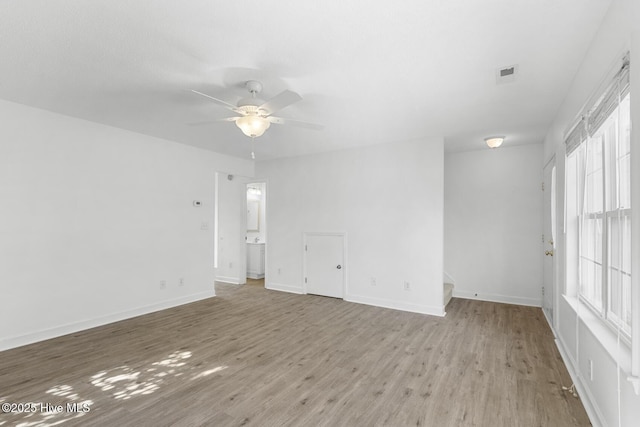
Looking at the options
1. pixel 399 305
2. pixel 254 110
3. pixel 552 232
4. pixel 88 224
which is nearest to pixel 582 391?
pixel 552 232

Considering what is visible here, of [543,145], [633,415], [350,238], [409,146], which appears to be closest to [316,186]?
[350,238]

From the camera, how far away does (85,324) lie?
3672mm

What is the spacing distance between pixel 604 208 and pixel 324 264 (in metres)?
3.91

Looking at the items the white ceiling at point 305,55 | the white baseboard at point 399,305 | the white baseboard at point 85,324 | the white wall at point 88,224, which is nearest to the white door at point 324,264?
the white baseboard at point 399,305

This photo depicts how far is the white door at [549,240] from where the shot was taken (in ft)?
12.0

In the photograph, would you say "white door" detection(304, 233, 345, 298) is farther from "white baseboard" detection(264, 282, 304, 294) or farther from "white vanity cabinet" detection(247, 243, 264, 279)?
"white vanity cabinet" detection(247, 243, 264, 279)

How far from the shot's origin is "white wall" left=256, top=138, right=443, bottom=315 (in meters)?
4.39

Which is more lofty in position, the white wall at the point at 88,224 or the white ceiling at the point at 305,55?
the white ceiling at the point at 305,55

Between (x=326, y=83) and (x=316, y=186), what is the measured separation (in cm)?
287

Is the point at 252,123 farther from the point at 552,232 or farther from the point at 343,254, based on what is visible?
the point at 552,232

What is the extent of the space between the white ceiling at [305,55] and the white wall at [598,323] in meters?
0.16

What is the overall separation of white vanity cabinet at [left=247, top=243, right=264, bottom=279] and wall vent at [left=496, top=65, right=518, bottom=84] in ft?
18.7

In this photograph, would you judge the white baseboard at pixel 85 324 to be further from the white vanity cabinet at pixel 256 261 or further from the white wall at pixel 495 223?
the white wall at pixel 495 223

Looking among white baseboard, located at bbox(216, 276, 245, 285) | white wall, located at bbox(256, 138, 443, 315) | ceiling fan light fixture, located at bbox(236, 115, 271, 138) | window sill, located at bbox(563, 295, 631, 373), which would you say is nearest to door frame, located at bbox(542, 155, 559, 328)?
window sill, located at bbox(563, 295, 631, 373)
